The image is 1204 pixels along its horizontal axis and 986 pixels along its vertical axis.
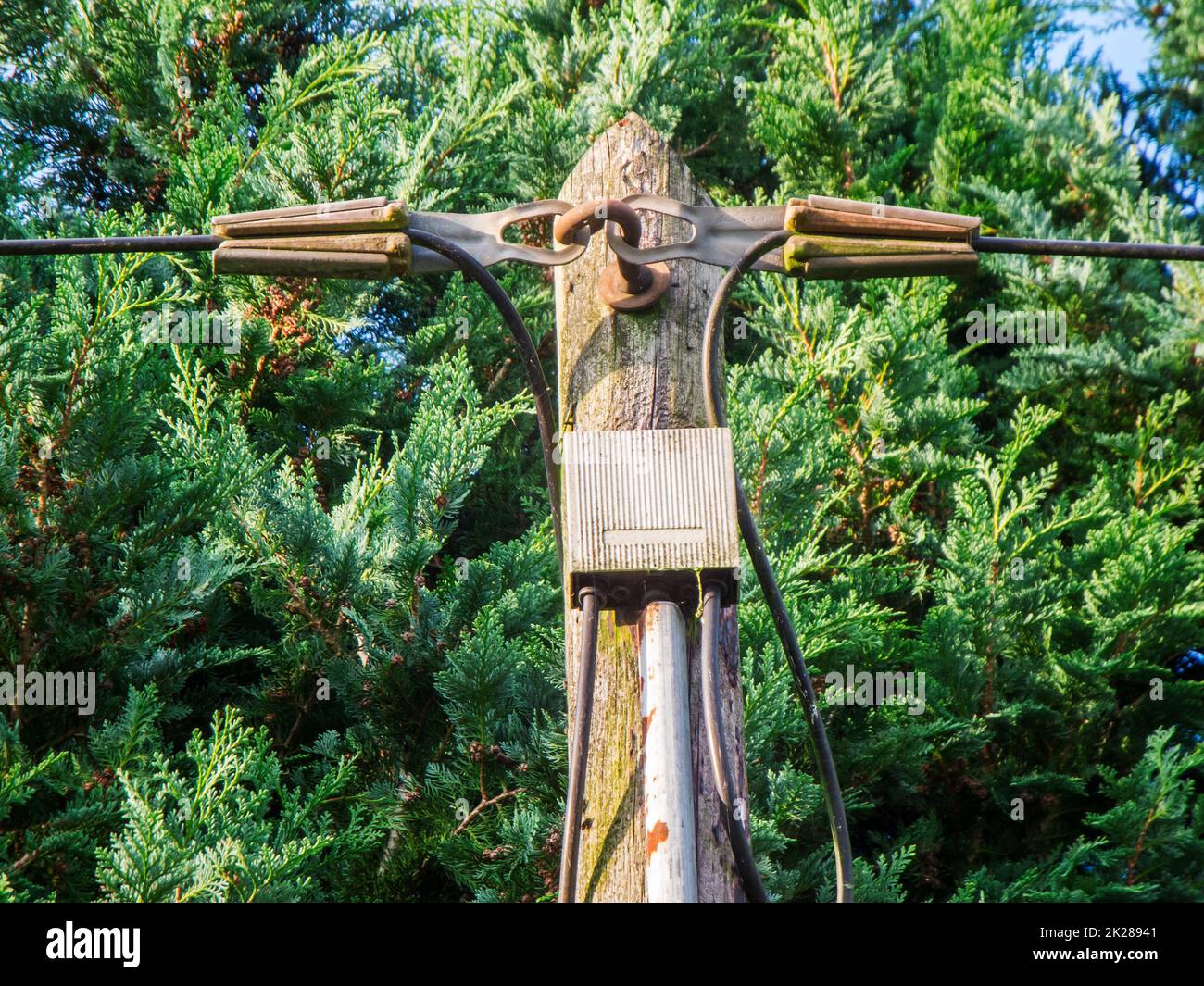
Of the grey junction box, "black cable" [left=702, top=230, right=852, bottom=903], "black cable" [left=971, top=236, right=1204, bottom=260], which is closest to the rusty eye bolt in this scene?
"black cable" [left=702, top=230, right=852, bottom=903]

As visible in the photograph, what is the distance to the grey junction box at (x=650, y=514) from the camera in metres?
2.18

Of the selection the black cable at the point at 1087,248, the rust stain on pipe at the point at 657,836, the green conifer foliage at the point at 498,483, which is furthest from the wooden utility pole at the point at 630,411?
the green conifer foliage at the point at 498,483

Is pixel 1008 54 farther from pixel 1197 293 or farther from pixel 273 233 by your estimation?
pixel 273 233

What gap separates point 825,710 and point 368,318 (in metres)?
2.93

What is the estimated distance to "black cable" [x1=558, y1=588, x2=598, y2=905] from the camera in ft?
7.20

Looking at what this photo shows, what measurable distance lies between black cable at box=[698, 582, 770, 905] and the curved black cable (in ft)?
1.33

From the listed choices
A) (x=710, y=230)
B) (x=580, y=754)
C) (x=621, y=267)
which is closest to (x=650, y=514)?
(x=580, y=754)

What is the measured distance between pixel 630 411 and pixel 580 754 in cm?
64

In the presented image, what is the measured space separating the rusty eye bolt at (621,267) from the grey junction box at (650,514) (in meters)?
0.36

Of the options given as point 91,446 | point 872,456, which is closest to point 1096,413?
point 872,456

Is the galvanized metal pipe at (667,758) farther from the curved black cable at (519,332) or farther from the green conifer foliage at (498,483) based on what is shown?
the green conifer foliage at (498,483)

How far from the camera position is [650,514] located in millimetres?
2189

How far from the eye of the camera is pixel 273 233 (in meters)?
2.58

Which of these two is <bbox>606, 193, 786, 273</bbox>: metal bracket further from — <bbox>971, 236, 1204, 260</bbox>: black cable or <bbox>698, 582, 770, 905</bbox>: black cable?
<bbox>698, 582, 770, 905</bbox>: black cable
